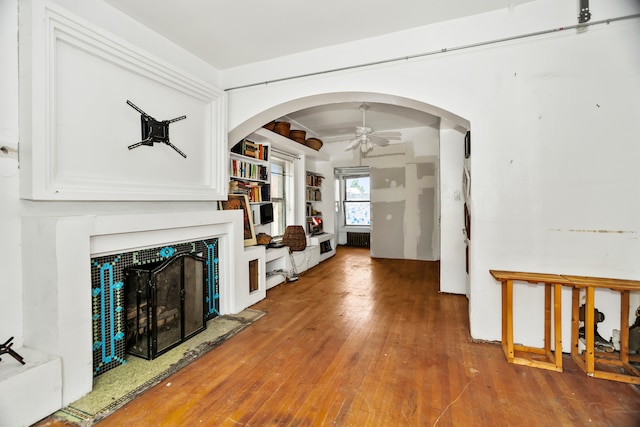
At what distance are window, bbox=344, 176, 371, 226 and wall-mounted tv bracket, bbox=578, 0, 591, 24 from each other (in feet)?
20.8

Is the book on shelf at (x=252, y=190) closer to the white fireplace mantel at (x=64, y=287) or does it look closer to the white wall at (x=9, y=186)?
the white fireplace mantel at (x=64, y=287)

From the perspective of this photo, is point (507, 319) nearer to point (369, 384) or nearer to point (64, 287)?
point (369, 384)

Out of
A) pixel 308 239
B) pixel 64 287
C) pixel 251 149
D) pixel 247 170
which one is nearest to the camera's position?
pixel 64 287

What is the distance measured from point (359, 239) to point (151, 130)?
6.54 m

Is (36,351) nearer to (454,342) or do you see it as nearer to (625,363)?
(454,342)

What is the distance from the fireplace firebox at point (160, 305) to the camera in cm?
222

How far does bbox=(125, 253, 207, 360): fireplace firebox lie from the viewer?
7.28 ft

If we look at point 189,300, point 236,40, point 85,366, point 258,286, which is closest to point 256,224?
point 258,286

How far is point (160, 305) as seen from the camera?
2322 mm

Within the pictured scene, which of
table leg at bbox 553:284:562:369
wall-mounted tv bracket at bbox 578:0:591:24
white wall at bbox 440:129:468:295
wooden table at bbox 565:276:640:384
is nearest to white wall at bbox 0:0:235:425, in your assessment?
table leg at bbox 553:284:562:369

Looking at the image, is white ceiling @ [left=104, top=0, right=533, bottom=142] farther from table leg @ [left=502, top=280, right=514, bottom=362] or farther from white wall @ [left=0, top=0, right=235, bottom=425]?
table leg @ [left=502, top=280, right=514, bottom=362]

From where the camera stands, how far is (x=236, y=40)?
9.26ft

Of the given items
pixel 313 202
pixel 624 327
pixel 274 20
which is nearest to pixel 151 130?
pixel 274 20

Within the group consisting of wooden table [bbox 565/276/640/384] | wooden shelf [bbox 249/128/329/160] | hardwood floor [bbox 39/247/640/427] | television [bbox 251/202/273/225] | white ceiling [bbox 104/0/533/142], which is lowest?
hardwood floor [bbox 39/247/640/427]
